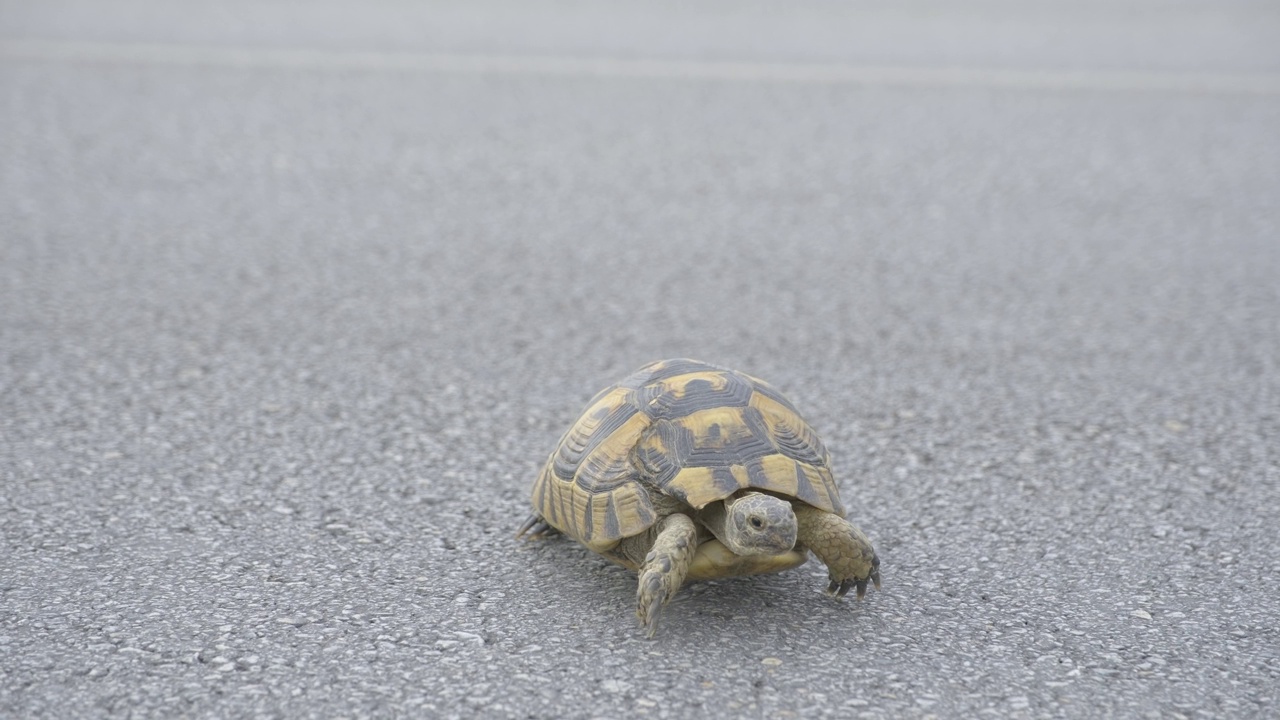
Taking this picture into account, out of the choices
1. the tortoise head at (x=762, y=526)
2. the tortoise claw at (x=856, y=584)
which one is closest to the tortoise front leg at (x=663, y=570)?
the tortoise head at (x=762, y=526)

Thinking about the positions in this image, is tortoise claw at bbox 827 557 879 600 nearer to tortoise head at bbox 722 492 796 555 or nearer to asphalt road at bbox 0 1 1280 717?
asphalt road at bbox 0 1 1280 717

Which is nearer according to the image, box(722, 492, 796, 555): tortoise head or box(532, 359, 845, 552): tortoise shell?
box(722, 492, 796, 555): tortoise head

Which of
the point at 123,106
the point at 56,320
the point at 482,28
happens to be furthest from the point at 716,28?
the point at 56,320

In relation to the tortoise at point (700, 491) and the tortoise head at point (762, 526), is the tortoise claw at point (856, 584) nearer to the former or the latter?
the tortoise at point (700, 491)

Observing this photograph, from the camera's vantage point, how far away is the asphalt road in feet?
8.52

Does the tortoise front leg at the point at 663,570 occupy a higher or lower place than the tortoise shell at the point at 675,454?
lower

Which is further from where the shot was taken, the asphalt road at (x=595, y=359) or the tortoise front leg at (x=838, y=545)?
the tortoise front leg at (x=838, y=545)

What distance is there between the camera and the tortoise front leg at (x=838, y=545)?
275cm

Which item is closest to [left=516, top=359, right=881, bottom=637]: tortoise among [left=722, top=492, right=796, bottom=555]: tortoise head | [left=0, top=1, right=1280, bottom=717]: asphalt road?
[left=722, top=492, right=796, bottom=555]: tortoise head

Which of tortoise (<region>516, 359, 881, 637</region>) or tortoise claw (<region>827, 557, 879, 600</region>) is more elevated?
tortoise (<region>516, 359, 881, 637</region>)

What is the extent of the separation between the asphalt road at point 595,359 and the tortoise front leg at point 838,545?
0.33 ft

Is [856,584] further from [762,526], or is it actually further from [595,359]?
[595,359]

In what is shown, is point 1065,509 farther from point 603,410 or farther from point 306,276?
point 306,276

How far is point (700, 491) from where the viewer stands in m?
2.68
